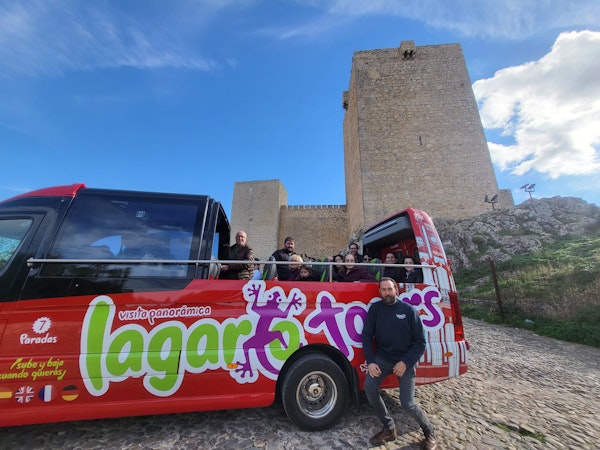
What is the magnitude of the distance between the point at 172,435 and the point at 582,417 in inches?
170

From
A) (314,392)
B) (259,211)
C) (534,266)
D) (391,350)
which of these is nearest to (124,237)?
(314,392)

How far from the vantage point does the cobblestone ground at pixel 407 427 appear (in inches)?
94.4

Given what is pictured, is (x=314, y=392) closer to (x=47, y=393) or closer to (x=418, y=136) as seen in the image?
(x=47, y=393)

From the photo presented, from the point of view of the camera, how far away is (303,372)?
100 inches

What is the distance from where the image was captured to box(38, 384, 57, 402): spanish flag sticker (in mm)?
2172

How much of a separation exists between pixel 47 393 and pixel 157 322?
93cm

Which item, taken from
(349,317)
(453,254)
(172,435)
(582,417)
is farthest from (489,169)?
(172,435)

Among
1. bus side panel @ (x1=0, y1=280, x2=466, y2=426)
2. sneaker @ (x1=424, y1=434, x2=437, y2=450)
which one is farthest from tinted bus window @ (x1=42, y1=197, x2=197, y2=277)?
sneaker @ (x1=424, y1=434, x2=437, y2=450)

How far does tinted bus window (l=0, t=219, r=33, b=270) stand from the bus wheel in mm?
2690

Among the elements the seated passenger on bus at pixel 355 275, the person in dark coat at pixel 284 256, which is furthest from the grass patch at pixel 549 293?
the person in dark coat at pixel 284 256

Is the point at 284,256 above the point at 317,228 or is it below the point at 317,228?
below

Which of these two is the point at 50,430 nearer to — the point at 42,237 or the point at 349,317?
the point at 42,237

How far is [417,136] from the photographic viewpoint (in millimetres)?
21125

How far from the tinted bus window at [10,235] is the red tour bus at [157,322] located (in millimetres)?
11
